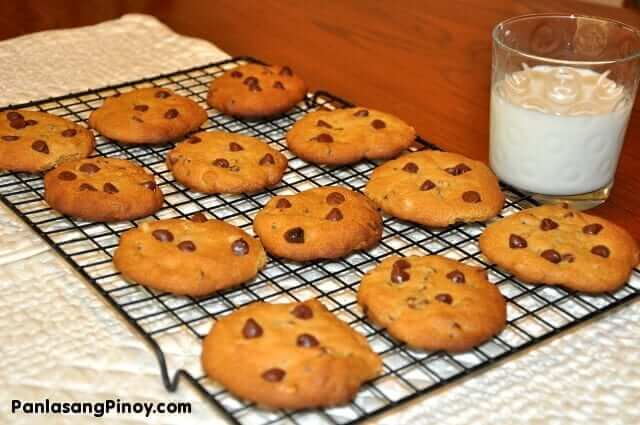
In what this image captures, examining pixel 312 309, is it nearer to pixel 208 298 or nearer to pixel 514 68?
pixel 208 298

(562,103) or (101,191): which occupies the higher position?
(562,103)

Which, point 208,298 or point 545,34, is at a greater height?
point 545,34

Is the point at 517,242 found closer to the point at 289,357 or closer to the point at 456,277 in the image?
the point at 456,277

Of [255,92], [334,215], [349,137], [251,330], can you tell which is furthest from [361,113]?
[251,330]

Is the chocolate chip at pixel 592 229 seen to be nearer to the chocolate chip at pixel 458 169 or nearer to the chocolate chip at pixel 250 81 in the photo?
the chocolate chip at pixel 458 169

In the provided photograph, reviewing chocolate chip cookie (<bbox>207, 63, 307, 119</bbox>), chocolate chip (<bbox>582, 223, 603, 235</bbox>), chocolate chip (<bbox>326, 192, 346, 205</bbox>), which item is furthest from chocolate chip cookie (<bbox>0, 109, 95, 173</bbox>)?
chocolate chip (<bbox>582, 223, 603, 235</bbox>)

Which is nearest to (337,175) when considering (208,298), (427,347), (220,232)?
(220,232)

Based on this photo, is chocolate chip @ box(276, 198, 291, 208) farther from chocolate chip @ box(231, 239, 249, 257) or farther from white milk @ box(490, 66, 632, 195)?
white milk @ box(490, 66, 632, 195)
